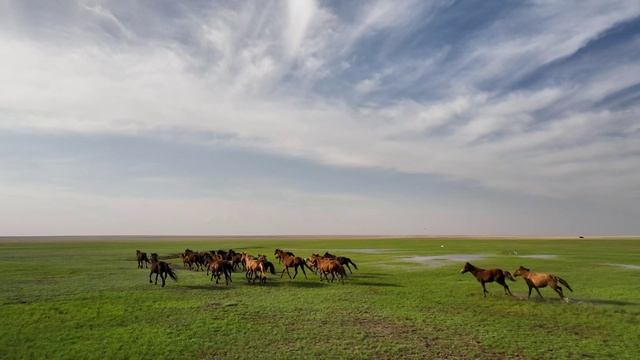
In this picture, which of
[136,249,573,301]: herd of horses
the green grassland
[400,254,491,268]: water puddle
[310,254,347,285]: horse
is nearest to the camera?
the green grassland

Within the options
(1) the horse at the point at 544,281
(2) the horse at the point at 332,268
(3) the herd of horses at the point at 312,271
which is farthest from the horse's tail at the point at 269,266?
(1) the horse at the point at 544,281

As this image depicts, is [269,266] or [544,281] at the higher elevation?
[269,266]

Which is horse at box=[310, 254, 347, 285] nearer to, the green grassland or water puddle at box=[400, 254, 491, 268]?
the green grassland

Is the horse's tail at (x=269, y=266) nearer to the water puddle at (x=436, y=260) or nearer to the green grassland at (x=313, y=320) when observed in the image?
the green grassland at (x=313, y=320)

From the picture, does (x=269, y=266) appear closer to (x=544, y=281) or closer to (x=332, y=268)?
(x=332, y=268)

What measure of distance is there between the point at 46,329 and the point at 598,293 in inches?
960

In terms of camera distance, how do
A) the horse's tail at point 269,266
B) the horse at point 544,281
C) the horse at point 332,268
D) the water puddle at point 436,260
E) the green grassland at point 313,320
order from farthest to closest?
the water puddle at point 436,260
the horse's tail at point 269,266
the horse at point 332,268
the horse at point 544,281
the green grassland at point 313,320

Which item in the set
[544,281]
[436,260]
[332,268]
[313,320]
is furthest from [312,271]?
[436,260]

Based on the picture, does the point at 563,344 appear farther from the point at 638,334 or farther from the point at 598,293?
the point at 598,293

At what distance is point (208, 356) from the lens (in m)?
12.6

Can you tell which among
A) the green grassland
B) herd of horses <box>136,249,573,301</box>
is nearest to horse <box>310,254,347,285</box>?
herd of horses <box>136,249,573,301</box>

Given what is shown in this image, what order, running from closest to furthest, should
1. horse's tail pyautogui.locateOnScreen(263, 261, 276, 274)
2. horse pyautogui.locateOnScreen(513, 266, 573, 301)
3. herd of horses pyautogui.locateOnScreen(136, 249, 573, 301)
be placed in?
horse pyautogui.locateOnScreen(513, 266, 573, 301)
herd of horses pyautogui.locateOnScreen(136, 249, 573, 301)
horse's tail pyautogui.locateOnScreen(263, 261, 276, 274)

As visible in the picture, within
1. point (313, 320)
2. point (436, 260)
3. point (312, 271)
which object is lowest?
point (313, 320)

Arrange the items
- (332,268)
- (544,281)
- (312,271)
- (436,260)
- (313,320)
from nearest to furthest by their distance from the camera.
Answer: (313,320) → (544,281) → (332,268) → (312,271) → (436,260)
